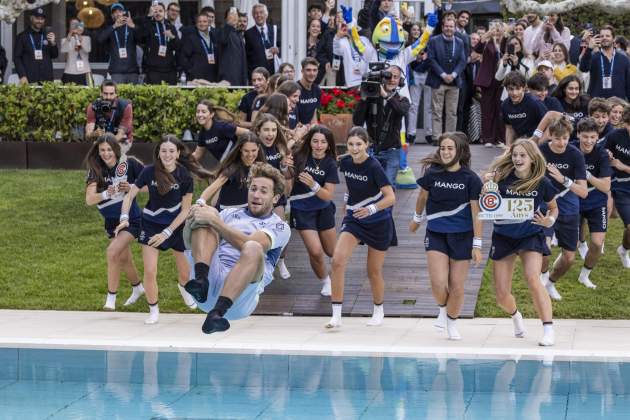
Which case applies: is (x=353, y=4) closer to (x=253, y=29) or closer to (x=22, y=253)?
(x=253, y=29)

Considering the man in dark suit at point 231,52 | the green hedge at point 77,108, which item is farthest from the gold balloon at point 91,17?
the man in dark suit at point 231,52

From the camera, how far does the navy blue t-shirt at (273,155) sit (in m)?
12.5

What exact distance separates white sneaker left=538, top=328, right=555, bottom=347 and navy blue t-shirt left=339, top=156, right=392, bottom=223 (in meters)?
1.84

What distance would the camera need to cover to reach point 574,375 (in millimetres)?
9461

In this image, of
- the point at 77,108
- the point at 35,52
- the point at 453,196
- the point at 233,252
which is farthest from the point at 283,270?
the point at 35,52

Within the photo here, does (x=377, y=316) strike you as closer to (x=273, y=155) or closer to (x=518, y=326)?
(x=518, y=326)

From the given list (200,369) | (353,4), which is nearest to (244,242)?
(200,369)

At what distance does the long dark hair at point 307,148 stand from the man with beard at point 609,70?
7066mm

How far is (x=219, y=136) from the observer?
13.6 meters

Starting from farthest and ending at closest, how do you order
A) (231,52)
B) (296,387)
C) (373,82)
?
(231,52) < (373,82) < (296,387)

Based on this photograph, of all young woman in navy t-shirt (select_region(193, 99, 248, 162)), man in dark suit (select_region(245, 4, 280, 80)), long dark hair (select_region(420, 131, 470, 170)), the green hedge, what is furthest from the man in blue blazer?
long dark hair (select_region(420, 131, 470, 170))

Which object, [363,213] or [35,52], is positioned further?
[35,52]

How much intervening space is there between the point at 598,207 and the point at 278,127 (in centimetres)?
322

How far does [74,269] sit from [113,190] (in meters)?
2.22
